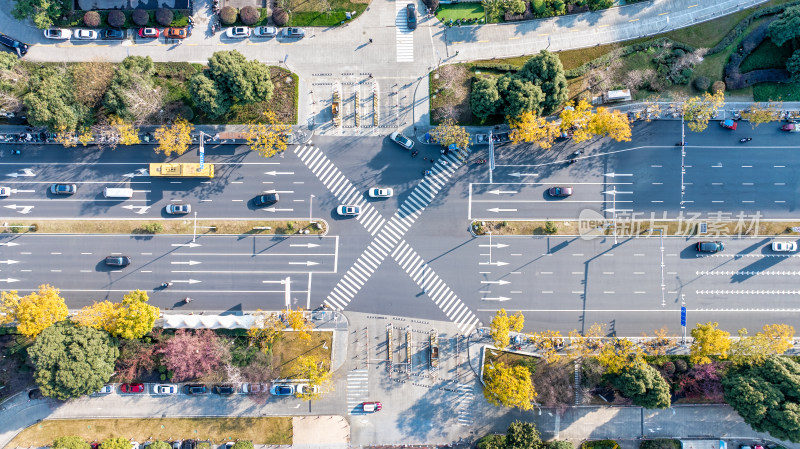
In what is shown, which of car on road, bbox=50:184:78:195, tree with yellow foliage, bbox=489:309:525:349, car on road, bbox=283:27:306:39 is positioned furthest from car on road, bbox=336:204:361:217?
car on road, bbox=50:184:78:195

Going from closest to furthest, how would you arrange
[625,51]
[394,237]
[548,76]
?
[548,76]
[394,237]
[625,51]

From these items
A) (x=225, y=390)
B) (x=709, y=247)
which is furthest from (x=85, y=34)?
(x=709, y=247)

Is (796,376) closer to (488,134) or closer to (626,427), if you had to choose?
(626,427)

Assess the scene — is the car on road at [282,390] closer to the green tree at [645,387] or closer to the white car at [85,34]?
the green tree at [645,387]

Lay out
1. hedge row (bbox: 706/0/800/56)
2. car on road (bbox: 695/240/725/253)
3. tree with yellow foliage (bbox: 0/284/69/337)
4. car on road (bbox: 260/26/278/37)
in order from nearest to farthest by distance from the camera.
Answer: tree with yellow foliage (bbox: 0/284/69/337)
car on road (bbox: 695/240/725/253)
car on road (bbox: 260/26/278/37)
hedge row (bbox: 706/0/800/56)

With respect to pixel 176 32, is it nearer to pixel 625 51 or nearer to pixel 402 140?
pixel 402 140

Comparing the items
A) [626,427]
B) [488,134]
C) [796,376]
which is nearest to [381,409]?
[626,427]

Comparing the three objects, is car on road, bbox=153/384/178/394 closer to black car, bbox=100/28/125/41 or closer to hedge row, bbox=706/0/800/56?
black car, bbox=100/28/125/41
